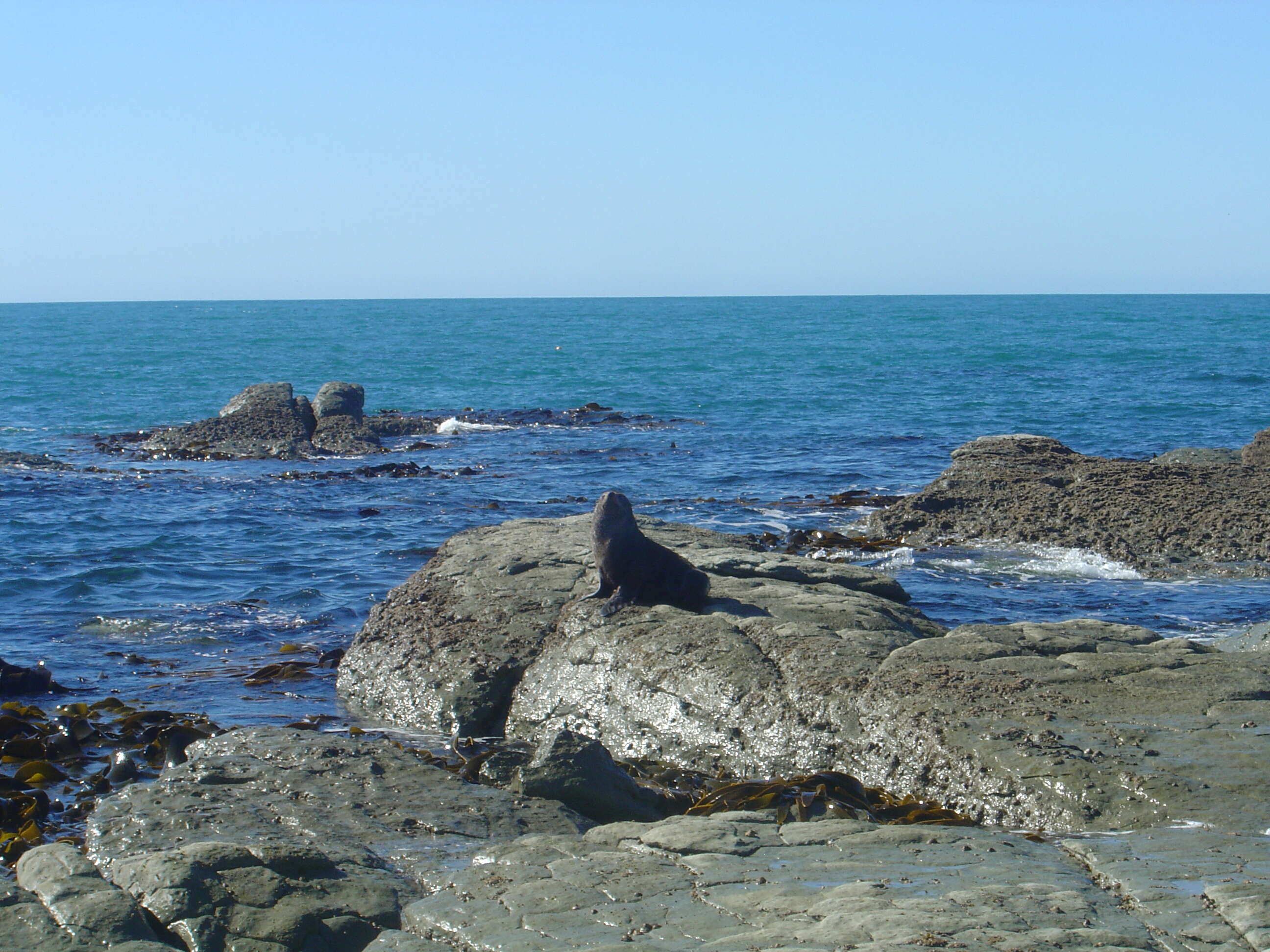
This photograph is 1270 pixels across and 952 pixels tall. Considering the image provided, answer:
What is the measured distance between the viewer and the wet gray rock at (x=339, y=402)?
2800 centimetres

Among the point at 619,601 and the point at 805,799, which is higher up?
the point at 619,601

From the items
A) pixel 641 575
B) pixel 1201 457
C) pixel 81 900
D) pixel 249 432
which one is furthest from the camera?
pixel 249 432

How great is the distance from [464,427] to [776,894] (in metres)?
25.9

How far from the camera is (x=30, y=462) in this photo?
2333cm

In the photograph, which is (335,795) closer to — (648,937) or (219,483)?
(648,937)

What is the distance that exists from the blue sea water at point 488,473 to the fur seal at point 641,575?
2.48 m

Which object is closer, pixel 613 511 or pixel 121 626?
pixel 613 511

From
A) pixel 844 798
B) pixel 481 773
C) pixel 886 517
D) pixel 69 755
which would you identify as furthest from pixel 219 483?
pixel 844 798

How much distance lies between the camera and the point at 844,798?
694 cm

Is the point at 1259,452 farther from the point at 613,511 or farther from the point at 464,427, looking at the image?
the point at 464,427

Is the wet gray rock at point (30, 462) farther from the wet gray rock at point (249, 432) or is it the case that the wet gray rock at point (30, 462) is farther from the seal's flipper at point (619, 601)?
the seal's flipper at point (619, 601)

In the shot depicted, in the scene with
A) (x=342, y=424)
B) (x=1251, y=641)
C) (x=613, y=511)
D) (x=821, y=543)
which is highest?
(x=613, y=511)

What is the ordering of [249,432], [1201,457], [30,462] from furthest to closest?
Result: [249,432], [30,462], [1201,457]

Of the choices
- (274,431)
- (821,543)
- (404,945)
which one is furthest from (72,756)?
(274,431)
